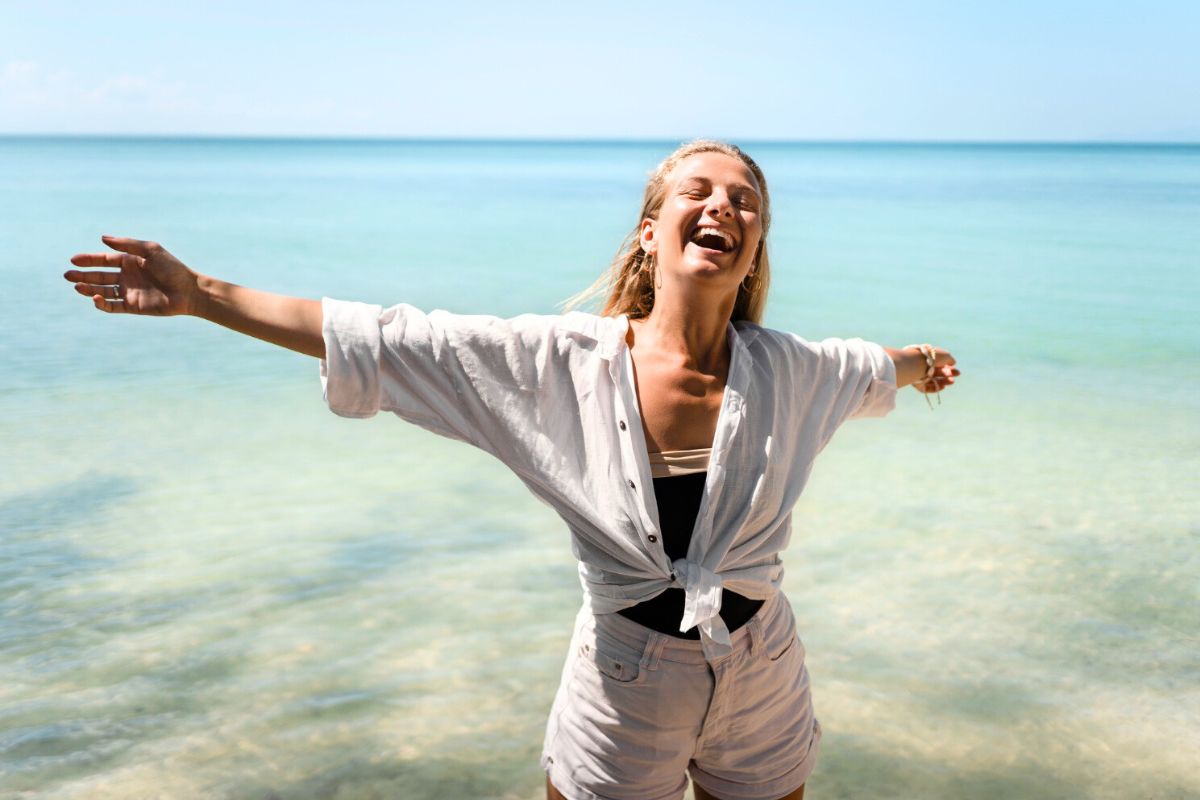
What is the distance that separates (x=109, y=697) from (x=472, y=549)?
195cm

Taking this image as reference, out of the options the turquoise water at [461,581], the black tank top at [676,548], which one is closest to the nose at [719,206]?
the black tank top at [676,548]

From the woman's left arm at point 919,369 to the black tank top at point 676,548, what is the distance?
60 centimetres

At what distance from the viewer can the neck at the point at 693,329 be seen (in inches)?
85.2

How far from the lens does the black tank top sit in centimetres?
204

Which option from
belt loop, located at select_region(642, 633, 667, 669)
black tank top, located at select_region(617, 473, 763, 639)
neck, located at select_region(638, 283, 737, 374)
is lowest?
belt loop, located at select_region(642, 633, 667, 669)

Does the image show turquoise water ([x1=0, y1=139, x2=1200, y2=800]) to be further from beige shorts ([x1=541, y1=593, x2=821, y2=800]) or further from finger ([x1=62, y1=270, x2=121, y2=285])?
finger ([x1=62, y1=270, x2=121, y2=285])

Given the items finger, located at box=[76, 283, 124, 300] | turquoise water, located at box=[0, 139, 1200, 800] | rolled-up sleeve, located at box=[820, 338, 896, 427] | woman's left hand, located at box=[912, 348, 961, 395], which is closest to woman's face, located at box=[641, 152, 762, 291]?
rolled-up sleeve, located at box=[820, 338, 896, 427]

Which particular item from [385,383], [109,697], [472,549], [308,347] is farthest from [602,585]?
[472,549]

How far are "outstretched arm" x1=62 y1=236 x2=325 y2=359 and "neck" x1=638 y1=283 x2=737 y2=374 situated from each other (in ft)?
2.06

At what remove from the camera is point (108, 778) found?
3682 mm

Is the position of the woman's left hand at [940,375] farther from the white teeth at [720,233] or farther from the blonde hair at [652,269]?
the white teeth at [720,233]

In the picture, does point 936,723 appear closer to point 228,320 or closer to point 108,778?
point 108,778

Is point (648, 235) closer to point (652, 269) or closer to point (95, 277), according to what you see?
point (652, 269)

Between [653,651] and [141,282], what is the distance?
106 cm
